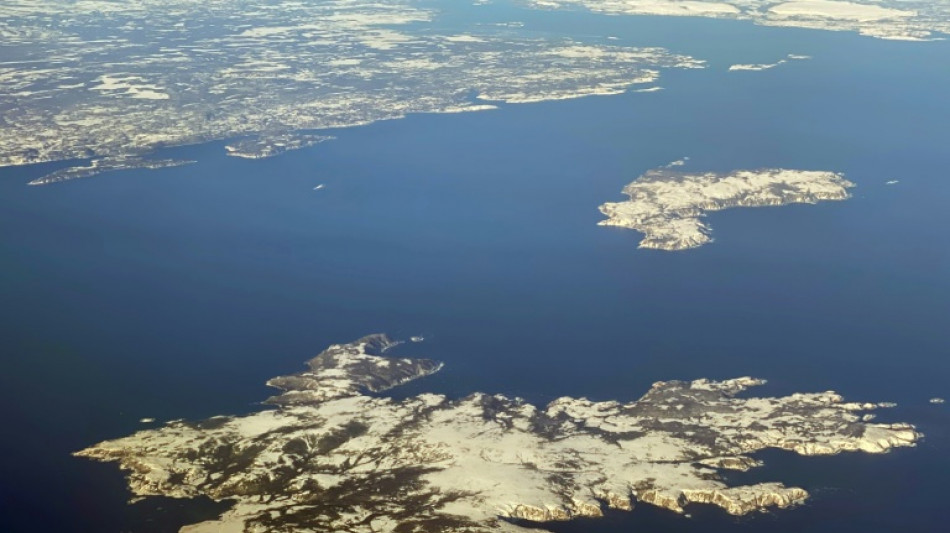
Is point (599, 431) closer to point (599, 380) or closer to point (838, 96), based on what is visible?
point (599, 380)

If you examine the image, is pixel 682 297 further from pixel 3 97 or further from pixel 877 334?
pixel 3 97

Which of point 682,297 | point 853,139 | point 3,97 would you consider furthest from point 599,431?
point 3,97

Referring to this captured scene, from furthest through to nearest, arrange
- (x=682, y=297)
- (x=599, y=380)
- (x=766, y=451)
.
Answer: (x=682, y=297), (x=599, y=380), (x=766, y=451)

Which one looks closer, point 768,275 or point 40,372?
point 40,372

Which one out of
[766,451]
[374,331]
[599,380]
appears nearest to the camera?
[766,451]

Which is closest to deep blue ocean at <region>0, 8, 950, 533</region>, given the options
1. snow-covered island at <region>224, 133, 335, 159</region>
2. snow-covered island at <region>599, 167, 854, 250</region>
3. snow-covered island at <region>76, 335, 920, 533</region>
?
snow-covered island at <region>76, 335, 920, 533</region>

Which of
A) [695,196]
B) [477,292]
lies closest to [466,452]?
[477,292]

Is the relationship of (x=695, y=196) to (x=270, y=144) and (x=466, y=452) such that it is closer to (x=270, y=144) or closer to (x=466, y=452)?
(x=270, y=144)
